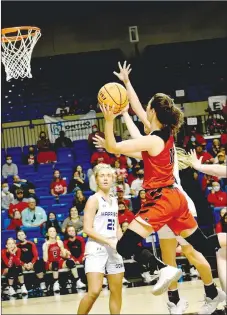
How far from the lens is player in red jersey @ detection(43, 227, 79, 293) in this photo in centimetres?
1113

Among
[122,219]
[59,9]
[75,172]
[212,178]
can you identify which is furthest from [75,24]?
[122,219]

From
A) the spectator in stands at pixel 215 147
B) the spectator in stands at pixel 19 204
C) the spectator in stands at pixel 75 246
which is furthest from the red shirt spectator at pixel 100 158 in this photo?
the spectator in stands at pixel 75 246

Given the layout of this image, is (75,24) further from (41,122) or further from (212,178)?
(212,178)

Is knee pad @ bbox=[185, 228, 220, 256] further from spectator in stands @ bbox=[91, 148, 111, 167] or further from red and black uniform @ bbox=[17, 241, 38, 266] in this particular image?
spectator in stands @ bbox=[91, 148, 111, 167]

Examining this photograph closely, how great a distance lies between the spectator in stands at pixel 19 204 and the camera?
13.6 metres

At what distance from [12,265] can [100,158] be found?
4.62 m

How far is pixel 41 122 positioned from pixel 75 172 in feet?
14.4

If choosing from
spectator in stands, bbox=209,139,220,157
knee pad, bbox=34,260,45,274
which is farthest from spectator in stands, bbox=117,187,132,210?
spectator in stands, bbox=209,139,220,157

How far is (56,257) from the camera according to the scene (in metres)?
11.2

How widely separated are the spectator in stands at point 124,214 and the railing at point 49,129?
5.67 meters

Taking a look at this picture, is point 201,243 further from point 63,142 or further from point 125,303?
point 63,142

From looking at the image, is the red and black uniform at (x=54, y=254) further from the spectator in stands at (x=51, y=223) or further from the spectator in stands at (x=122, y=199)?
the spectator in stands at (x=122, y=199)

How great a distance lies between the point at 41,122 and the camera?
744 inches

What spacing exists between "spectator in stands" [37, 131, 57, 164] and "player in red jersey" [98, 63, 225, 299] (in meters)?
10.6
